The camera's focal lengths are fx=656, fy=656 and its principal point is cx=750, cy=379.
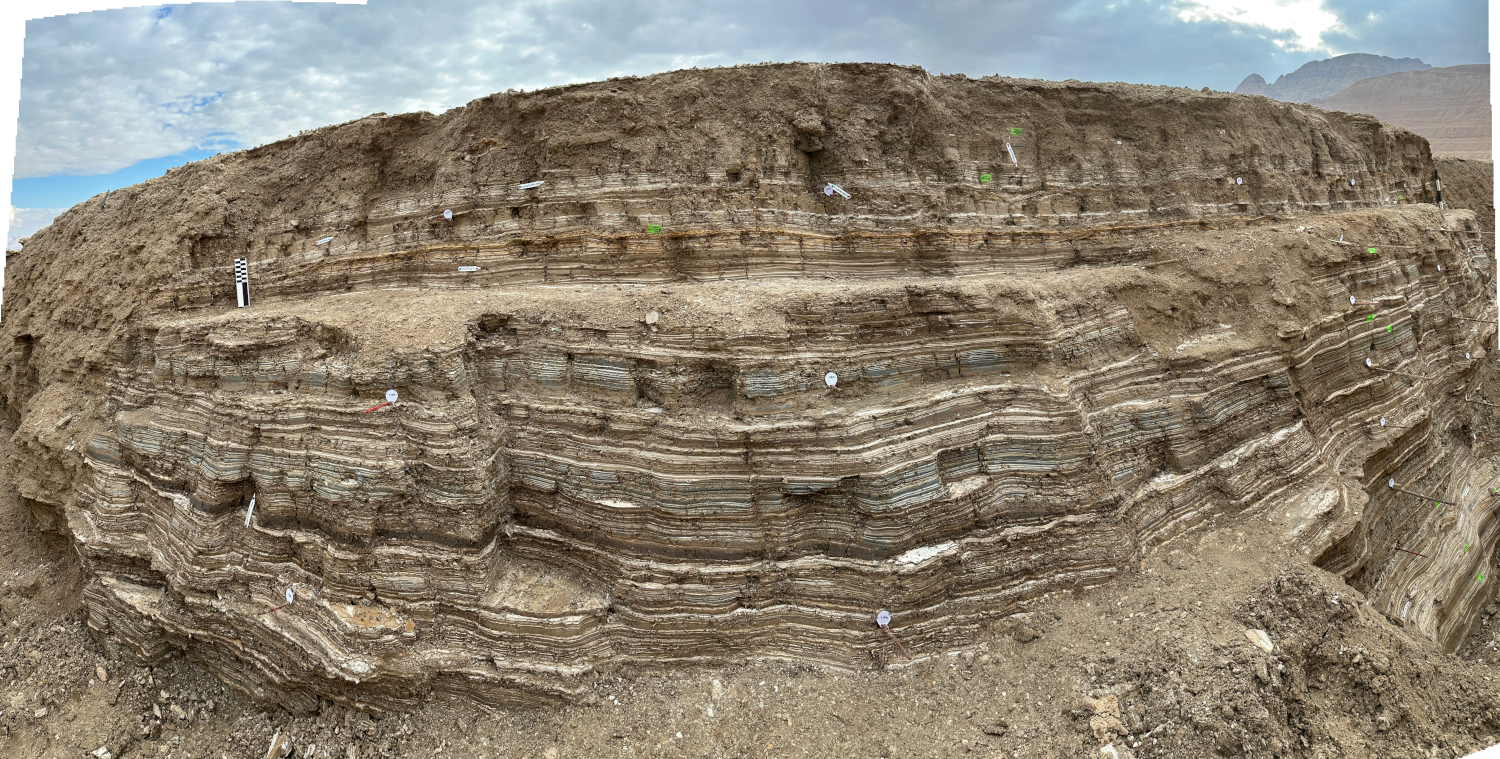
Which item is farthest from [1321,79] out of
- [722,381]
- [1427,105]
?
[722,381]

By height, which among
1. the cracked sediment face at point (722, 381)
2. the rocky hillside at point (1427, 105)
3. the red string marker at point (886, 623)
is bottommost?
the red string marker at point (886, 623)

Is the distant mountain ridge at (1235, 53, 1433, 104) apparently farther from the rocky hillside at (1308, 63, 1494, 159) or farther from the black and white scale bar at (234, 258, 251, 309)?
the black and white scale bar at (234, 258, 251, 309)

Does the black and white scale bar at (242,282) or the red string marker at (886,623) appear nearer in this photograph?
the red string marker at (886,623)

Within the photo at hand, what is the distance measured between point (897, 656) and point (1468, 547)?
995 centimetres

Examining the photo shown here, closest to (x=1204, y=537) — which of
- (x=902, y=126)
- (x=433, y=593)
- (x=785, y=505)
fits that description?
(x=785, y=505)

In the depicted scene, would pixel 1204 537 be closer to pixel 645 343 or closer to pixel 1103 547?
A: pixel 1103 547

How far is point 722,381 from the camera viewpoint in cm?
739

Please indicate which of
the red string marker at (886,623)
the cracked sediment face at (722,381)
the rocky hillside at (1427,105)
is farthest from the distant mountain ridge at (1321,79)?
the red string marker at (886,623)

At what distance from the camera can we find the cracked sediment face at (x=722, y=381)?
7.05 metres

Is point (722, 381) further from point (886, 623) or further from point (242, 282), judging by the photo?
point (242, 282)

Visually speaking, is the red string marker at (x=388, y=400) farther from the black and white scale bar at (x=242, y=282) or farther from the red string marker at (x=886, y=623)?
the red string marker at (x=886, y=623)

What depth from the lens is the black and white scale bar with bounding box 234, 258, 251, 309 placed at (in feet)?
32.8

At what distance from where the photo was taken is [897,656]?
6953 mm

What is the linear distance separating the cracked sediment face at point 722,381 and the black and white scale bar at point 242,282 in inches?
12.0
